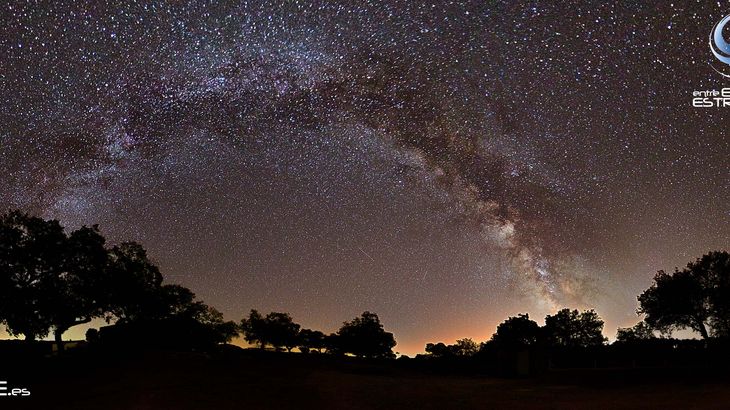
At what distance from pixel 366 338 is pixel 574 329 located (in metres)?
35.4

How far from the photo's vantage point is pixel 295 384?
79.2 ft

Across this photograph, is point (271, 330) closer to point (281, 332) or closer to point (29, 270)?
A: point (281, 332)

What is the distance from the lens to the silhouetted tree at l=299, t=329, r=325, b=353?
102125 mm

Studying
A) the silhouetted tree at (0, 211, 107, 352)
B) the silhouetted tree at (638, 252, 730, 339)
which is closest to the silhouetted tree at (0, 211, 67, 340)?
the silhouetted tree at (0, 211, 107, 352)

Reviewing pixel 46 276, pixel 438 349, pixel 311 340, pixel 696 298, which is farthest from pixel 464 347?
pixel 46 276

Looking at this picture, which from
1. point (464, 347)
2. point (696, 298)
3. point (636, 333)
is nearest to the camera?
point (696, 298)

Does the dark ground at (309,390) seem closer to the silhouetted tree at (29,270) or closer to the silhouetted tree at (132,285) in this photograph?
the silhouetted tree at (29,270)

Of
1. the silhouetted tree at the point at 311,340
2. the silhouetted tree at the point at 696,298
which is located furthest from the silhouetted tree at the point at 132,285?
the silhouetted tree at the point at 311,340

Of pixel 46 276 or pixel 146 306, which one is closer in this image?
pixel 46 276

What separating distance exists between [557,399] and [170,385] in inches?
621

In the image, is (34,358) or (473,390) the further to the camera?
(34,358)

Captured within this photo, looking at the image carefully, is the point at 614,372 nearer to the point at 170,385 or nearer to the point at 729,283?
the point at 170,385

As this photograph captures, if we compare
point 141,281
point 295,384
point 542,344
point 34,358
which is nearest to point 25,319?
point 34,358

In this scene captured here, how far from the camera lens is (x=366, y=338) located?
97125mm
